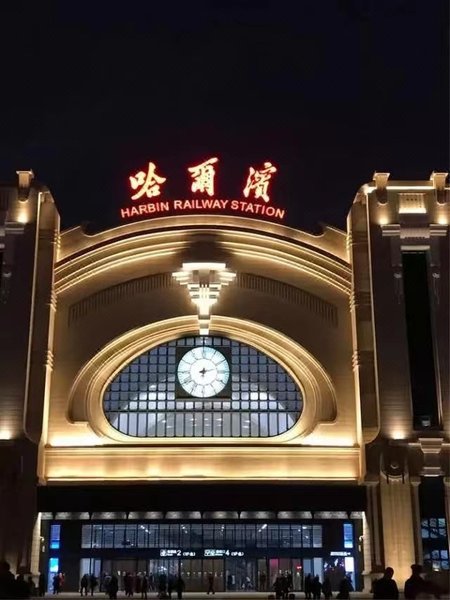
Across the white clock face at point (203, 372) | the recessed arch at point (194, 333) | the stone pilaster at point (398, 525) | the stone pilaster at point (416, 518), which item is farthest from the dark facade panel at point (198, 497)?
the white clock face at point (203, 372)

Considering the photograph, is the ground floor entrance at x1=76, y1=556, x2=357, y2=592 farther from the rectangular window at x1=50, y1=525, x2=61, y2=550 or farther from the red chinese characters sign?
the red chinese characters sign

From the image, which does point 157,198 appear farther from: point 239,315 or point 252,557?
point 252,557

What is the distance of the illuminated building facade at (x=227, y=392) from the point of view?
130 feet

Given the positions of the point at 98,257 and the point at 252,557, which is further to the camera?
the point at 98,257

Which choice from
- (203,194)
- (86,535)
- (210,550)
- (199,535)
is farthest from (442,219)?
(86,535)

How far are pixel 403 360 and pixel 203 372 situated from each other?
33.6ft

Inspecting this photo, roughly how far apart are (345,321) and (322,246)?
4.54 m

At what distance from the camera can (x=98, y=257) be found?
4497 centimetres

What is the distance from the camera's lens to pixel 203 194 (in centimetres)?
4603

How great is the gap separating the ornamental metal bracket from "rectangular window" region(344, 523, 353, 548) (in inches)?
479

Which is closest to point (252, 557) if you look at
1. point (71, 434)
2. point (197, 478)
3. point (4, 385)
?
point (197, 478)

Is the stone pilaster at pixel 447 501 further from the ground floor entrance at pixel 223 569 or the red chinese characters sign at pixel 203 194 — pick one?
the red chinese characters sign at pixel 203 194

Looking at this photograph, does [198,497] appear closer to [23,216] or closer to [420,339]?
[420,339]

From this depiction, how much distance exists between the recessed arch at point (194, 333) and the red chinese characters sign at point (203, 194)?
6.17m
